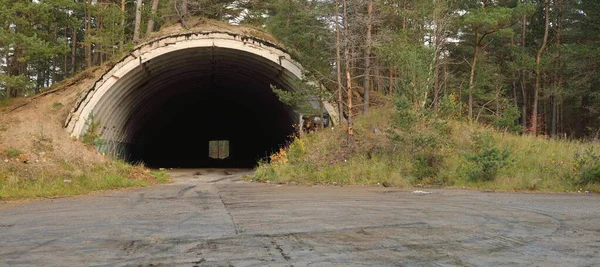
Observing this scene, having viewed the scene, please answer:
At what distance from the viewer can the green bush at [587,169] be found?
1351 centimetres

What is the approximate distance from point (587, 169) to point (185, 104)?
82.5 ft

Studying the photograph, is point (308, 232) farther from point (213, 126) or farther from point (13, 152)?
point (213, 126)

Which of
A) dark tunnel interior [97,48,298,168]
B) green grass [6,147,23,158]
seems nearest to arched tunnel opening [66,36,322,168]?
dark tunnel interior [97,48,298,168]

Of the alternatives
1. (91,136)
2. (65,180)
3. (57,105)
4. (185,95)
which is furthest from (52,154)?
(185,95)

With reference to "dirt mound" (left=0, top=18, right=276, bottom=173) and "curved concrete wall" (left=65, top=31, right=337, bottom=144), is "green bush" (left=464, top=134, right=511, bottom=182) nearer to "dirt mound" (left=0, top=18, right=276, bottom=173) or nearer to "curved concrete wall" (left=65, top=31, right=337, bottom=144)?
"curved concrete wall" (left=65, top=31, right=337, bottom=144)

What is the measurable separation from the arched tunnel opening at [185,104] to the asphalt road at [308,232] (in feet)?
34.4

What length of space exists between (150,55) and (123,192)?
8.15m

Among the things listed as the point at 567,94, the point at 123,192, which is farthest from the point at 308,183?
the point at 567,94

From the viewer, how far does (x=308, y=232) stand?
6562 mm

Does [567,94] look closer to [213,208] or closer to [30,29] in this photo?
[213,208]

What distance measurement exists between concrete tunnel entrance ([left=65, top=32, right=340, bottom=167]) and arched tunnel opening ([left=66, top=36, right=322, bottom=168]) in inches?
1.7

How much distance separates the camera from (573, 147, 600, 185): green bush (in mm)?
13508

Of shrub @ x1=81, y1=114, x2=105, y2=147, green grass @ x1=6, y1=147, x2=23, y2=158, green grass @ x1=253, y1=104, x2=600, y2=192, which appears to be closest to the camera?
green grass @ x1=253, y1=104, x2=600, y2=192

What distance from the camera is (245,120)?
38.3 m
